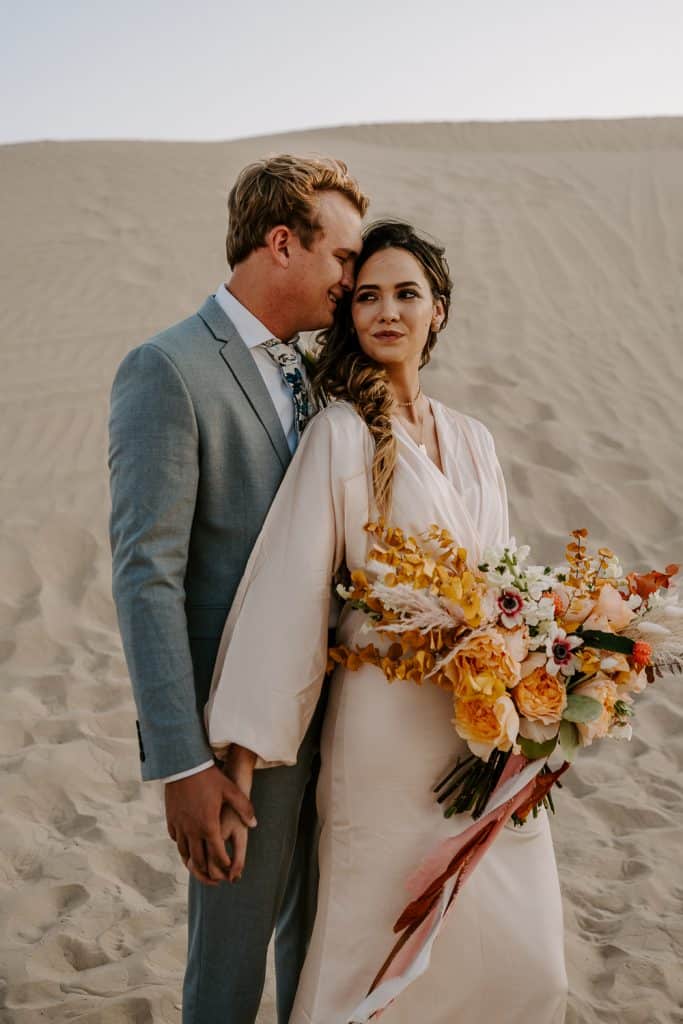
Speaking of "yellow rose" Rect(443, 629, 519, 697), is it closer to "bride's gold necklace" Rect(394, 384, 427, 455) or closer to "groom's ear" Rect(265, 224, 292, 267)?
"bride's gold necklace" Rect(394, 384, 427, 455)

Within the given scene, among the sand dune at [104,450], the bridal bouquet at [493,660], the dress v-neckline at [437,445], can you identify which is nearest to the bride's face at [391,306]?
the dress v-neckline at [437,445]

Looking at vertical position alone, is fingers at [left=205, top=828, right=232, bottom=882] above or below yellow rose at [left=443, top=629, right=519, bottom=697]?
below

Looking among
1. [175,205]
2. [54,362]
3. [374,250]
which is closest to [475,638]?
[374,250]

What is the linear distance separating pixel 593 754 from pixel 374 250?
3.27 m

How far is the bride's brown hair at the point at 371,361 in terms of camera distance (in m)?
2.54

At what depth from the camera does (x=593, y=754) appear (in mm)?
5207

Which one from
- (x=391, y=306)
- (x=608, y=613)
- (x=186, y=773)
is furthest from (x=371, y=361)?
(x=186, y=773)

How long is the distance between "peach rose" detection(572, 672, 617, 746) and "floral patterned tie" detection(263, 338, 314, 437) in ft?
3.05

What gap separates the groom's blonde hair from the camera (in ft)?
8.69

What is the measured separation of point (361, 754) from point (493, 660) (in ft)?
1.41

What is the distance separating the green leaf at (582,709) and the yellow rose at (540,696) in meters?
0.02

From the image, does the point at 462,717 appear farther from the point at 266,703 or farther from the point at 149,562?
the point at 149,562

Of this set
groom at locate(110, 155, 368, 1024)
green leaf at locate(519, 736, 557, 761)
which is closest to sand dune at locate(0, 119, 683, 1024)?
groom at locate(110, 155, 368, 1024)

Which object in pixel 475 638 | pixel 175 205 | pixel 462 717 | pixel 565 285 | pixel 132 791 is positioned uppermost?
pixel 175 205
